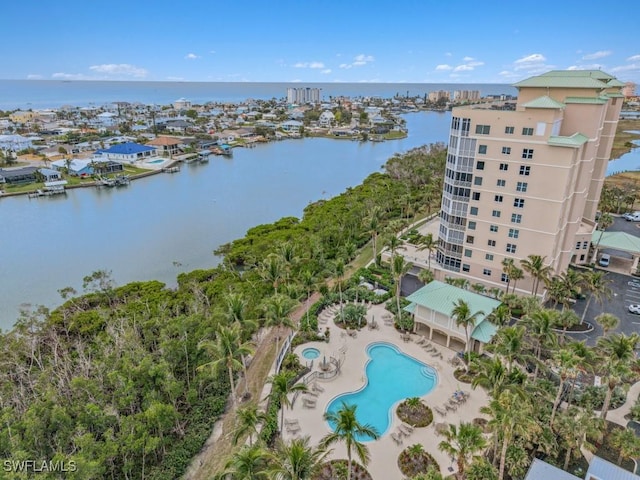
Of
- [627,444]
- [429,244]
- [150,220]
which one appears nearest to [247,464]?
[627,444]

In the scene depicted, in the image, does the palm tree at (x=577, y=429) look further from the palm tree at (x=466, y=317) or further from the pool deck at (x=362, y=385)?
the palm tree at (x=466, y=317)

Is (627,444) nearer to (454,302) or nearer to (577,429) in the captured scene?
(577,429)

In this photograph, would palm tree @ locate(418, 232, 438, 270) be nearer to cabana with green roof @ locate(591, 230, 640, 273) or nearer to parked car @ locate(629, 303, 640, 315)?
parked car @ locate(629, 303, 640, 315)

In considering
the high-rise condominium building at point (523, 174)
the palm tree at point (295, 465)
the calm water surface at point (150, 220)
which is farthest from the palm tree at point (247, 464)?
the calm water surface at point (150, 220)

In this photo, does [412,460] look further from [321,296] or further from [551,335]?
[321,296]

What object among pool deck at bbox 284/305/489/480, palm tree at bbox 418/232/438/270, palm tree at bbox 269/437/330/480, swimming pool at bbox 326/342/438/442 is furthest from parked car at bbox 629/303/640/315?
palm tree at bbox 269/437/330/480
